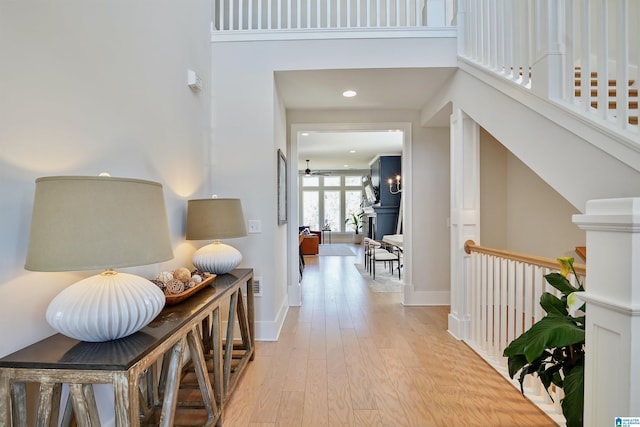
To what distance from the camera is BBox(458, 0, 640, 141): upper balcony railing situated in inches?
59.8

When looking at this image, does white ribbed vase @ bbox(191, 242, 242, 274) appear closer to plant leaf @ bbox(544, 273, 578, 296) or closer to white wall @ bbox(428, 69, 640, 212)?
plant leaf @ bbox(544, 273, 578, 296)

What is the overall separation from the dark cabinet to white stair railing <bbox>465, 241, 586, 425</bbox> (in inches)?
228

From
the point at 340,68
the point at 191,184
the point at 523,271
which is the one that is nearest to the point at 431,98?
the point at 340,68

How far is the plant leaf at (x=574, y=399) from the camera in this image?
3.61ft

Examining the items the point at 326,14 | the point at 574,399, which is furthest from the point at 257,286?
the point at 326,14

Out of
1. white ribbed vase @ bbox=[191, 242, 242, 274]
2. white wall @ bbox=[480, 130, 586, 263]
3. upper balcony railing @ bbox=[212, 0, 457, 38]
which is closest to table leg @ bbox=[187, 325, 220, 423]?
white ribbed vase @ bbox=[191, 242, 242, 274]

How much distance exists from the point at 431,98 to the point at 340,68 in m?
1.28

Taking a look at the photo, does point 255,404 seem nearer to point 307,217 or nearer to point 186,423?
point 186,423

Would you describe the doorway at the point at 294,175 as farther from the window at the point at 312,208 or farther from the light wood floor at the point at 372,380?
the window at the point at 312,208

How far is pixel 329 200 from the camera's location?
12656 millimetres

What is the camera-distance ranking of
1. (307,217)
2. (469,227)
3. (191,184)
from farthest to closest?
1. (307,217)
2. (469,227)
3. (191,184)

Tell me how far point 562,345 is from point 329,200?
11516 millimetres

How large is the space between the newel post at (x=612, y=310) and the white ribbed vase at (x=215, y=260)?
2003mm

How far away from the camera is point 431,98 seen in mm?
3688
